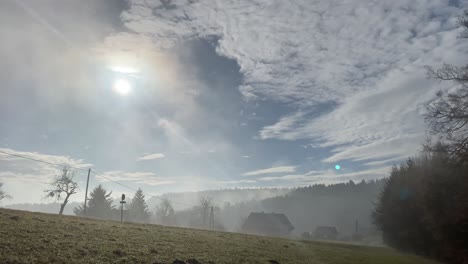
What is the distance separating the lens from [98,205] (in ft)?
339

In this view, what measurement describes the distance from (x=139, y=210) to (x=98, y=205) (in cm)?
2343

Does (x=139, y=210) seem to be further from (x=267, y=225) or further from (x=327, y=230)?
(x=327, y=230)

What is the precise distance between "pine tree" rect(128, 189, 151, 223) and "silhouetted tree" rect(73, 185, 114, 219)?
1495 centimetres

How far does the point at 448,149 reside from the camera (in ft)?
78.1

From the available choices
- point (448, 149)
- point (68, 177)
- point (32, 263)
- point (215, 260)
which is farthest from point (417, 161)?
point (68, 177)

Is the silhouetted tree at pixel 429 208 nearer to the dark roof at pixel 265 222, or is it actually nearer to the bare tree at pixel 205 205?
the dark roof at pixel 265 222

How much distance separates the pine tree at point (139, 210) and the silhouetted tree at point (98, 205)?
589 inches

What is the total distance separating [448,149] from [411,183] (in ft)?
138

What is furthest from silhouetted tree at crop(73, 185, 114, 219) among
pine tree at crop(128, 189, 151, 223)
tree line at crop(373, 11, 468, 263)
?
tree line at crop(373, 11, 468, 263)

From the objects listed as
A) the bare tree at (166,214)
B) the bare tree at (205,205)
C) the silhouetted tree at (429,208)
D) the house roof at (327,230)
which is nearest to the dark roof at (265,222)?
the house roof at (327,230)

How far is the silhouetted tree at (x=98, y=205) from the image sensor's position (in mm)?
102062

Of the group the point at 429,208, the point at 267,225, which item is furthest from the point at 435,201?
the point at 267,225

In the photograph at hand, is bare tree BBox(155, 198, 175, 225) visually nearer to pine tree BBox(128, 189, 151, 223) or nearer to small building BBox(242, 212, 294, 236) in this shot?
pine tree BBox(128, 189, 151, 223)

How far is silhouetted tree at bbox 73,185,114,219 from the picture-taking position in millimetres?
102062
